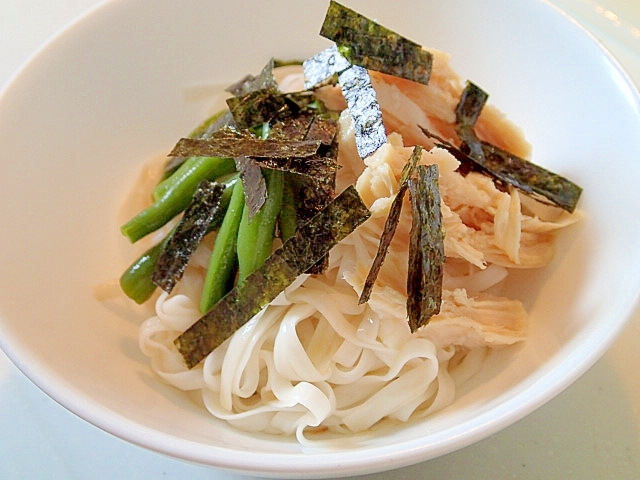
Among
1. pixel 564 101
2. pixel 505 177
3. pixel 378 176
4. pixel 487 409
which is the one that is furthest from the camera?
pixel 564 101

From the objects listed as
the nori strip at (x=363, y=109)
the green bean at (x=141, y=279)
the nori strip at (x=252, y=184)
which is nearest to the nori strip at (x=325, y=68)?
the nori strip at (x=363, y=109)

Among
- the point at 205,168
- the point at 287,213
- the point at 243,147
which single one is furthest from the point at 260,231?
the point at 205,168

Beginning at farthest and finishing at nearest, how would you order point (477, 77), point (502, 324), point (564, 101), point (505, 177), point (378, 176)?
point (477, 77)
point (564, 101)
point (505, 177)
point (502, 324)
point (378, 176)

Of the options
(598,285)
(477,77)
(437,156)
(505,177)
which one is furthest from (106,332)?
(477,77)

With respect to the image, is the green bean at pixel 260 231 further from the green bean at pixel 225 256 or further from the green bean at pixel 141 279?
the green bean at pixel 141 279

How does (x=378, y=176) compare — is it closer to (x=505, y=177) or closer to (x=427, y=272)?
(x=427, y=272)

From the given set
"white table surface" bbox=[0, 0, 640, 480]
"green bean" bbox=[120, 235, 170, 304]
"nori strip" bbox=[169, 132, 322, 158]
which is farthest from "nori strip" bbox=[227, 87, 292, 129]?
"white table surface" bbox=[0, 0, 640, 480]
